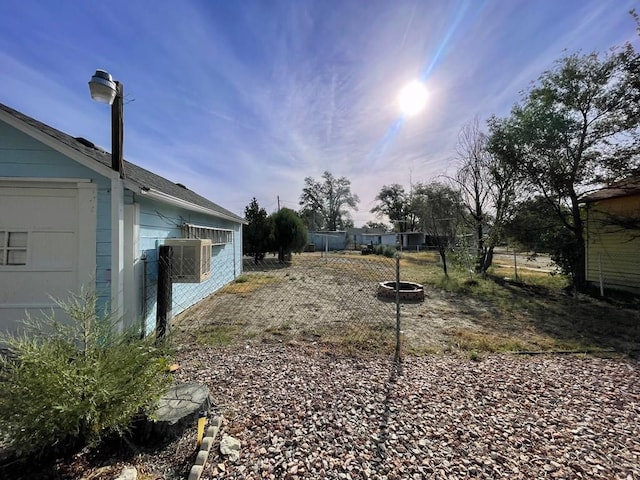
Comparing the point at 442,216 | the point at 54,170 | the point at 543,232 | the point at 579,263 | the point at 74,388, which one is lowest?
the point at 74,388

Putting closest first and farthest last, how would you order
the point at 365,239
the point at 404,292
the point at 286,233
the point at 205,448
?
the point at 205,448
the point at 404,292
the point at 286,233
the point at 365,239

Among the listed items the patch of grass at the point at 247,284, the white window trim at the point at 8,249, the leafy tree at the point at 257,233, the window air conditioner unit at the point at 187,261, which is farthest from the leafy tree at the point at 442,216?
the white window trim at the point at 8,249

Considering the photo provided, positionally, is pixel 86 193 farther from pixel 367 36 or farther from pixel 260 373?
pixel 367 36

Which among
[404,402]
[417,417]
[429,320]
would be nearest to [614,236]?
[429,320]

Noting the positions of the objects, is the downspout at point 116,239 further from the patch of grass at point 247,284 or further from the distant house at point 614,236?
the distant house at point 614,236

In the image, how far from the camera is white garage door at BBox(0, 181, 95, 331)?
147 inches

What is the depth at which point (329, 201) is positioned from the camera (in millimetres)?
46875

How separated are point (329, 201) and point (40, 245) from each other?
1730 inches

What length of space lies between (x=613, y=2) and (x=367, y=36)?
15.5 feet

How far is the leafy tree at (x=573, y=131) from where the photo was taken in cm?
775

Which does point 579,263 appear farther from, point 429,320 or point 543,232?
point 429,320

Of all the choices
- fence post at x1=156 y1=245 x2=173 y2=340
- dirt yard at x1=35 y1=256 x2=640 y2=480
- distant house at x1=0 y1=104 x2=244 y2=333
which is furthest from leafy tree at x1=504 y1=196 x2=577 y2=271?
distant house at x1=0 y1=104 x2=244 y2=333

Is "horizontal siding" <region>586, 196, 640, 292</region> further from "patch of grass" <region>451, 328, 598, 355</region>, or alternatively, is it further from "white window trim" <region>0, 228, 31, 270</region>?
"white window trim" <region>0, 228, 31, 270</region>

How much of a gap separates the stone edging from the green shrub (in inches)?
18.7
